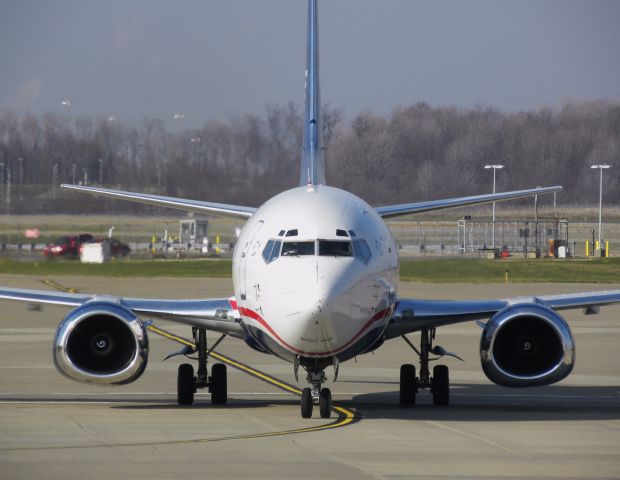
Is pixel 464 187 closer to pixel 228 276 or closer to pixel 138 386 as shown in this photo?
pixel 228 276

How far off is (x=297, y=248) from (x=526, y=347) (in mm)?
4770

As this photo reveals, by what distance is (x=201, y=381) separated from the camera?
2356 centimetres

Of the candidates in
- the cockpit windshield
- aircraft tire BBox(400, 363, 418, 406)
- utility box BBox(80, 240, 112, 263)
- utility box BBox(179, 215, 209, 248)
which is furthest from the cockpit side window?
utility box BBox(179, 215, 209, 248)

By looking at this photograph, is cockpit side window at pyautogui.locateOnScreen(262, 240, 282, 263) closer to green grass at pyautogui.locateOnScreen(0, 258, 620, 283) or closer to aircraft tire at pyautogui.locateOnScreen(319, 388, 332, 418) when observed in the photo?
aircraft tire at pyautogui.locateOnScreen(319, 388, 332, 418)

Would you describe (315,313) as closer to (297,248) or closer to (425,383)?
(297,248)

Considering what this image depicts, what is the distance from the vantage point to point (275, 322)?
1972 centimetres

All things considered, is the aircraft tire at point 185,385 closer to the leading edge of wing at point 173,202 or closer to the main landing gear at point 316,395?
the leading edge of wing at point 173,202

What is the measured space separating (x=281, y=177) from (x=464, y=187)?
13406 mm

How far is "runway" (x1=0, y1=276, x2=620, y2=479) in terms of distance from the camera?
15812mm

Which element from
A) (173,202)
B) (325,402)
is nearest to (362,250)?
(325,402)

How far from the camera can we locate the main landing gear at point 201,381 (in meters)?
23.2

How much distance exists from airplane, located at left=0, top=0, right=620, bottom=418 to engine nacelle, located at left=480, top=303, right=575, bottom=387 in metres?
0.02

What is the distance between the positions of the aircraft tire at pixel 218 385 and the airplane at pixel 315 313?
0.07 feet

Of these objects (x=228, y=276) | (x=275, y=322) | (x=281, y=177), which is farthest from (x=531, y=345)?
(x=228, y=276)
